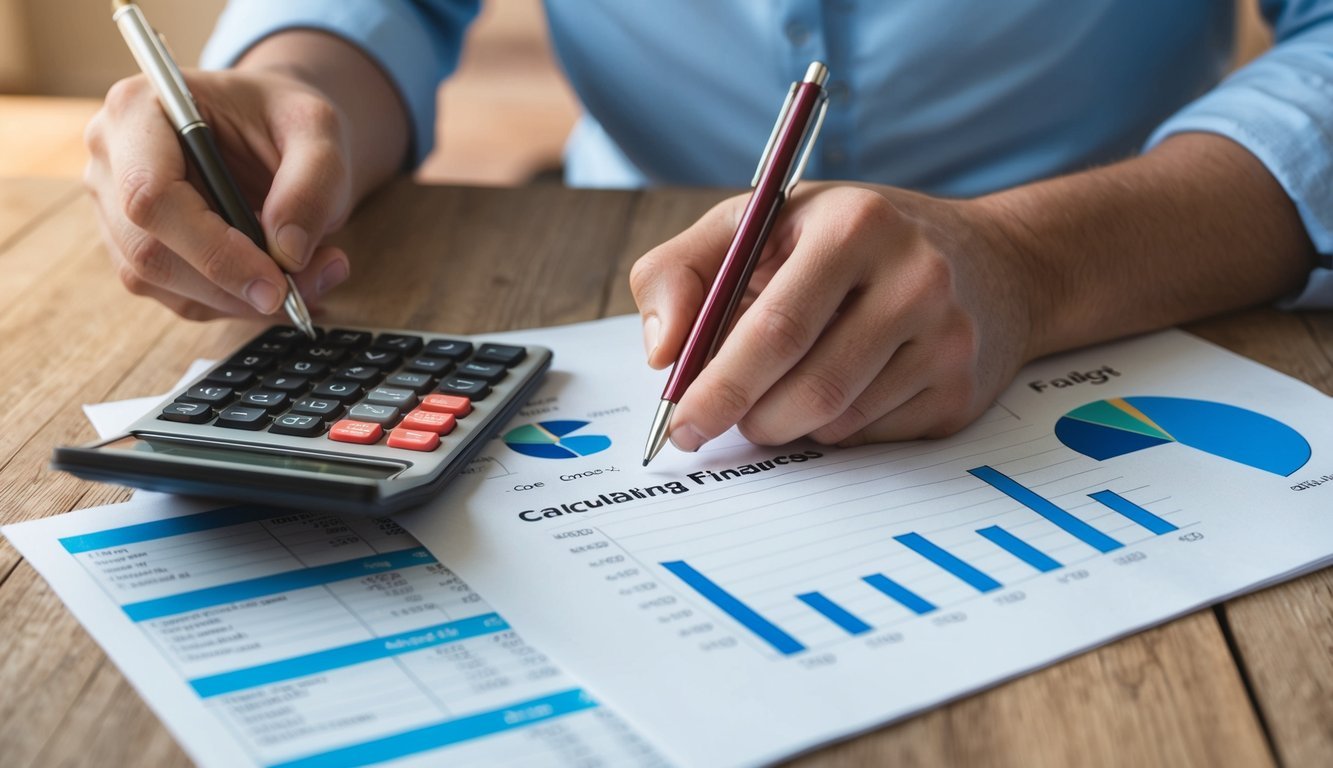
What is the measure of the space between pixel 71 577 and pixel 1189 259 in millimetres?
576

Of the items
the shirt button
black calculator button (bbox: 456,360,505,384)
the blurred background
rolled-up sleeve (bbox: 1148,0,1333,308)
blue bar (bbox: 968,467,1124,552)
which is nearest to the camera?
blue bar (bbox: 968,467,1124,552)

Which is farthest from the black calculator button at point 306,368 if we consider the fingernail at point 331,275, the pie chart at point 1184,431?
the pie chart at point 1184,431

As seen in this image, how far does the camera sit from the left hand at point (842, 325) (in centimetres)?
48

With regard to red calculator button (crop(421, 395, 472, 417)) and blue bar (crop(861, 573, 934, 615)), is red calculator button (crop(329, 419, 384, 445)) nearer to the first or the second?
red calculator button (crop(421, 395, 472, 417))

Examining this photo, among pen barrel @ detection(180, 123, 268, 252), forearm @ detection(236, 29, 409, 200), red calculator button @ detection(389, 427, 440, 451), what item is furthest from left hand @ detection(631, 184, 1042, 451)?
forearm @ detection(236, 29, 409, 200)

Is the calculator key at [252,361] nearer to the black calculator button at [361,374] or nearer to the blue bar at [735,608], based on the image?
the black calculator button at [361,374]

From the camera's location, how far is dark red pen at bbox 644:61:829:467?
49cm

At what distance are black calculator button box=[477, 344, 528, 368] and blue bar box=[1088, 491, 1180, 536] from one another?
272 millimetres

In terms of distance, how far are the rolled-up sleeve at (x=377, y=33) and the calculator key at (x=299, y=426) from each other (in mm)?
445

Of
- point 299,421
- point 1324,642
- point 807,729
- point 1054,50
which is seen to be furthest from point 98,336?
point 1054,50

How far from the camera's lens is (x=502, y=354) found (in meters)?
0.56

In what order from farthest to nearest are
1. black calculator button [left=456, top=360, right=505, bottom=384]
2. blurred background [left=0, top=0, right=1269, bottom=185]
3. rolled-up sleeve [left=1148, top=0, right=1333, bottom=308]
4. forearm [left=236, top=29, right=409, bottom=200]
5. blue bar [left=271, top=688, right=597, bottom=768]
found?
1. blurred background [left=0, top=0, right=1269, bottom=185]
2. forearm [left=236, top=29, right=409, bottom=200]
3. rolled-up sleeve [left=1148, top=0, right=1333, bottom=308]
4. black calculator button [left=456, top=360, right=505, bottom=384]
5. blue bar [left=271, top=688, right=597, bottom=768]

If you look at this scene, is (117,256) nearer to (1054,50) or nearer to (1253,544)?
(1253,544)

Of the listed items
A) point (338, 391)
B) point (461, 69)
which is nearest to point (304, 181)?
point (338, 391)
